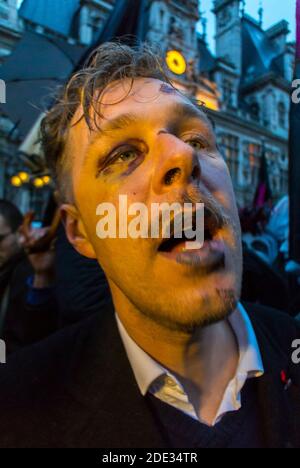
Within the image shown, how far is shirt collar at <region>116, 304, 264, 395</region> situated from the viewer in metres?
1.01

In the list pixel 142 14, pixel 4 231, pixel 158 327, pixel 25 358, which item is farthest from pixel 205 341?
Result: pixel 142 14

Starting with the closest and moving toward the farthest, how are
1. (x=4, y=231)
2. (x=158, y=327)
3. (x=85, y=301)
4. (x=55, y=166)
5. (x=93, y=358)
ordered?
1. (x=158, y=327)
2. (x=93, y=358)
3. (x=55, y=166)
4. (x=85, y=301)
5. (x=4, y=231)

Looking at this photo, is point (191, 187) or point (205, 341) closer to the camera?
point (191, 187)

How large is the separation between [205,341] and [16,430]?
0.58 metres

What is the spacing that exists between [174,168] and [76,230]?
57 centimetres

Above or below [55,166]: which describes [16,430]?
below

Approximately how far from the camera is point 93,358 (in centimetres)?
112

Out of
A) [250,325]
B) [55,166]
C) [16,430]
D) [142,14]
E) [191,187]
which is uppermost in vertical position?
[142,14]

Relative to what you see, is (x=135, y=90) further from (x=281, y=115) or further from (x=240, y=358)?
(x=281, y=115)

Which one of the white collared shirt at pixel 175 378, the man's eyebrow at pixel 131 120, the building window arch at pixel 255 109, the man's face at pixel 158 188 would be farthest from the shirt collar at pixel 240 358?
the building window arch at pixel 255 109

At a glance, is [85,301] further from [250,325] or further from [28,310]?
[250,325]

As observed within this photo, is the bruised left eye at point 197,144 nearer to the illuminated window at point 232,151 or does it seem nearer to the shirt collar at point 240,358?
the shirt collar at point 240,358

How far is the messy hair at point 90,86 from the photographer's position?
1225 millimetres

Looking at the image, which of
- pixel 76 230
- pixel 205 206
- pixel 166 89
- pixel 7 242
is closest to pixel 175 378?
pixel 205 206
